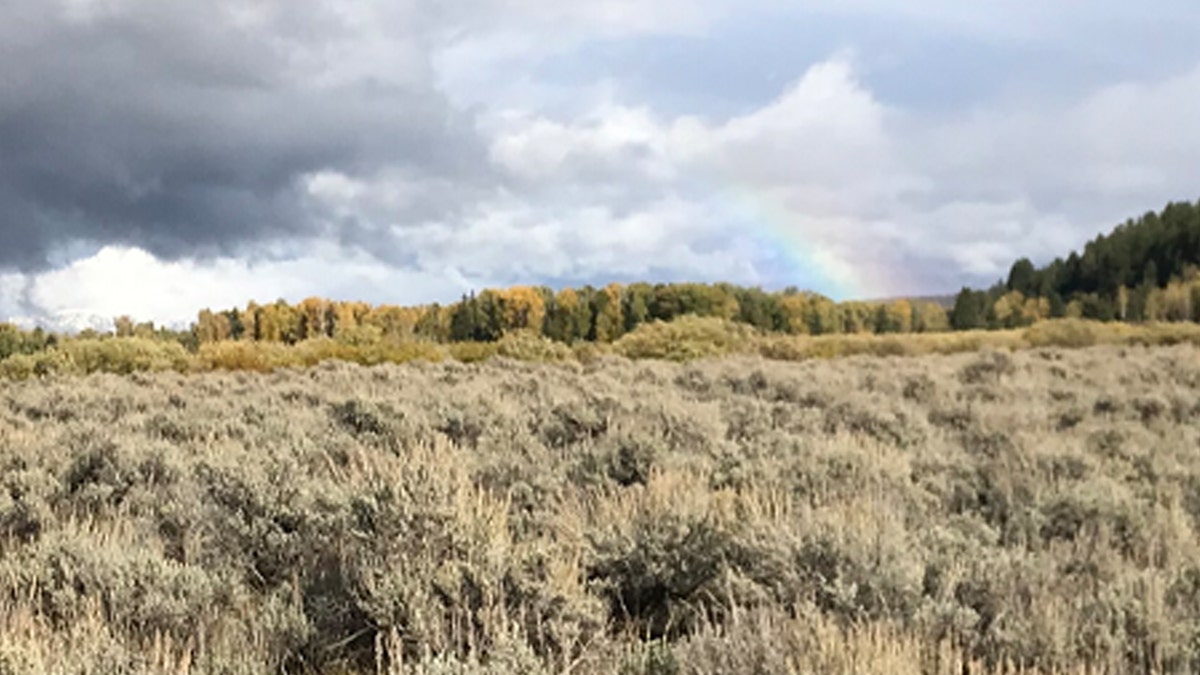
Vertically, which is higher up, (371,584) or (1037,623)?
(371,584)

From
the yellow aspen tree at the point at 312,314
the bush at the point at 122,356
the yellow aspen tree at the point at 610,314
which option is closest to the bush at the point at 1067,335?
the bush at the point at 122,356

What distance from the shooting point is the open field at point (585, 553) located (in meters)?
3.36

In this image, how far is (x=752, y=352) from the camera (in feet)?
111

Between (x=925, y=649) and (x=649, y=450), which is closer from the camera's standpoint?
(x=925, y=649)

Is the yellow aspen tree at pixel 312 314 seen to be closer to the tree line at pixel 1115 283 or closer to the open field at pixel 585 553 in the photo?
the tree line at pixel 1115 283

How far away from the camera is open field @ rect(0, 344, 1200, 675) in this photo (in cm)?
336

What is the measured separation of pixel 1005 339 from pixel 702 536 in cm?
4280

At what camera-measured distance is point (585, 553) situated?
14.7 feet

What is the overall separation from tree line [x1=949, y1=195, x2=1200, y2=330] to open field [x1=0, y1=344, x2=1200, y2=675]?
85861 millimetres

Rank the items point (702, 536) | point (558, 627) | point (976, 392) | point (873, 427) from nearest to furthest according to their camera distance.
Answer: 1. point (558, 627)
2. point (702, 536)
3. point (873, 427)
4. point (976, 392)

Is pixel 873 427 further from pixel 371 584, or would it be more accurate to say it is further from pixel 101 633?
pixel 101 633

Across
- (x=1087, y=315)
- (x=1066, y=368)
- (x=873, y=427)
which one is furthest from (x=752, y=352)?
(x=1087, y=315)

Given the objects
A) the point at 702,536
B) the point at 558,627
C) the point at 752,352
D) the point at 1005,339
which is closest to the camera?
the point at 558,627

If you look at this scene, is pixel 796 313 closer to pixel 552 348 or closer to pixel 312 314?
pixel 312 314
